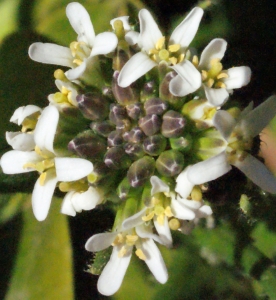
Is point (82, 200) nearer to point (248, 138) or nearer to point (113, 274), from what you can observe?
point (113, 274)

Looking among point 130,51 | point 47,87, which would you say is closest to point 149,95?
point 130,51

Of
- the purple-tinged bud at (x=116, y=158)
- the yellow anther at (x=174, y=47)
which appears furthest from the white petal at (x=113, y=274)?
the yellow anther at (x=174, y=47)

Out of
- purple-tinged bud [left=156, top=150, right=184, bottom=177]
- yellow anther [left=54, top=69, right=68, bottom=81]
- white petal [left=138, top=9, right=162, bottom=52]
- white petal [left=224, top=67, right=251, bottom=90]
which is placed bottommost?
purple-tinged bud [left=156, top=150, right=184, bottom=177]

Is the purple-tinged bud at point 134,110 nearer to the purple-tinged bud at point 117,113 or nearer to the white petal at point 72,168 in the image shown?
the purple-tinged bud at point 117,113

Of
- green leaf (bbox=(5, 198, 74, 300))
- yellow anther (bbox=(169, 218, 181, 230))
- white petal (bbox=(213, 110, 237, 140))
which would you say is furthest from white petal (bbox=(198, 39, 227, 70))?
green leaf (bbox=(5, 198, 74, 300))

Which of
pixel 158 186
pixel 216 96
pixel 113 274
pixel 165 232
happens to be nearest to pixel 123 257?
pixel 113 274

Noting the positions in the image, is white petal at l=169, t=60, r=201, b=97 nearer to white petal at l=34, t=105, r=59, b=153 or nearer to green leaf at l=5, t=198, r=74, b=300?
white petal at l=34, t=105, r=59, b=153
